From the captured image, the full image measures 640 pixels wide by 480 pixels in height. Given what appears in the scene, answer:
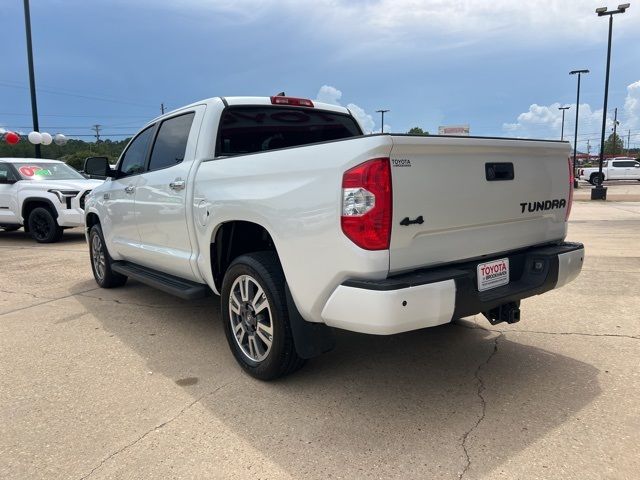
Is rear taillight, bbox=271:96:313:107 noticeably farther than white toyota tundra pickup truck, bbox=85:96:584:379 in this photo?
Yes

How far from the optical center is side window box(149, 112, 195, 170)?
4.22 metres

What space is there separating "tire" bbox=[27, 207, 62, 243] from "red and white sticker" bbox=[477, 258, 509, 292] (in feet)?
31.5

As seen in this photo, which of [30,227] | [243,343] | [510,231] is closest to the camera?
[510,231]

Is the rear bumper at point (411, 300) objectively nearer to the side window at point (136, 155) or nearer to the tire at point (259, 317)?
the tire at point (259, 317)

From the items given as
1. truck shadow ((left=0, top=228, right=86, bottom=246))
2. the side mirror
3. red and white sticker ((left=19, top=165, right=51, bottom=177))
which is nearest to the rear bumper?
the side mirror

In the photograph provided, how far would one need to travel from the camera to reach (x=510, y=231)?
3209 millimetres

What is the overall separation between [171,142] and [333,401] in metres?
2.71

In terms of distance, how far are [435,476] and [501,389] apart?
3.59ft

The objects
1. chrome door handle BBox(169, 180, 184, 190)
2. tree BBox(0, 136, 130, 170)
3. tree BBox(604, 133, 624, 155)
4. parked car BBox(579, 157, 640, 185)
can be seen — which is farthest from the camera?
tree BBox(604, 133, 624, 155)

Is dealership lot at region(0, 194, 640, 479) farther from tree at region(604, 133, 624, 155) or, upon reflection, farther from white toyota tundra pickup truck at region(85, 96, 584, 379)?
tree at region(604, 133, 624, 155)

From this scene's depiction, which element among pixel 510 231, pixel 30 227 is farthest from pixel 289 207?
pixel 30 227

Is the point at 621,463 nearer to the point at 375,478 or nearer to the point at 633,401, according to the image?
the point at 633,401

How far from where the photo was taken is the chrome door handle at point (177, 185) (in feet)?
13.0

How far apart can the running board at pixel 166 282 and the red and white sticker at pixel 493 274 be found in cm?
213
